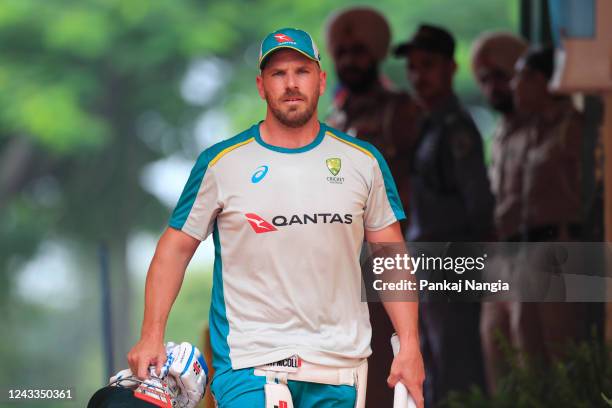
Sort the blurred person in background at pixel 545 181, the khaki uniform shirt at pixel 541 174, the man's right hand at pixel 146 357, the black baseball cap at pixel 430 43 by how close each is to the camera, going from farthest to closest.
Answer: the black baseball cap at pixel 430 43
the khaki uniform shirt at pixel 541 174
the blurred person in background at pixel 545 181
the man's right hand at pixel 146 357

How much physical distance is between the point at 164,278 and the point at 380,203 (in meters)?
0.74

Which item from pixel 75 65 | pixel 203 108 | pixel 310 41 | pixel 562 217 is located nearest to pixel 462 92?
pixel 203 108

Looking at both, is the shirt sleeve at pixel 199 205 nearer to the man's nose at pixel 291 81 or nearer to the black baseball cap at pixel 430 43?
the man's nose at pixel 291 81

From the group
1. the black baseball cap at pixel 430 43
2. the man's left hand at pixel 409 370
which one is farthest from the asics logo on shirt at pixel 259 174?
the black baseball cap at pixel 430 43

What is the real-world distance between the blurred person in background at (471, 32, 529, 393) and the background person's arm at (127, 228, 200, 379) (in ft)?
10.0

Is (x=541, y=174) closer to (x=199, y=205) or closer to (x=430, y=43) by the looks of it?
(x=430, y=43)

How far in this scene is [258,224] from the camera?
4258 mm

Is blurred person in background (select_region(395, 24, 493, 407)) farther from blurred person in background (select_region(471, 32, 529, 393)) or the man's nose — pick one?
the man's nose

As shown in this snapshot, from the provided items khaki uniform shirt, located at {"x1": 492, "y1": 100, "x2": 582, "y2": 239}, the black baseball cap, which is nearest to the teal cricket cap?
khaki uniform shirt, located at {"x1": 492, "y1": 100, "x2": 582, "y2": 239}

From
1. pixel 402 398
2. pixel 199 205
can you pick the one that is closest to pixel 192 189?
pixel 199 205

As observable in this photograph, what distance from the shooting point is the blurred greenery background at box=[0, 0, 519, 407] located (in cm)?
1345

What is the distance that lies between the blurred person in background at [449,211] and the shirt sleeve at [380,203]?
3.26m

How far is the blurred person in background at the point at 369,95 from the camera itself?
775cm

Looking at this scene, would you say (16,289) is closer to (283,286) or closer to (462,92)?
(462,92)
